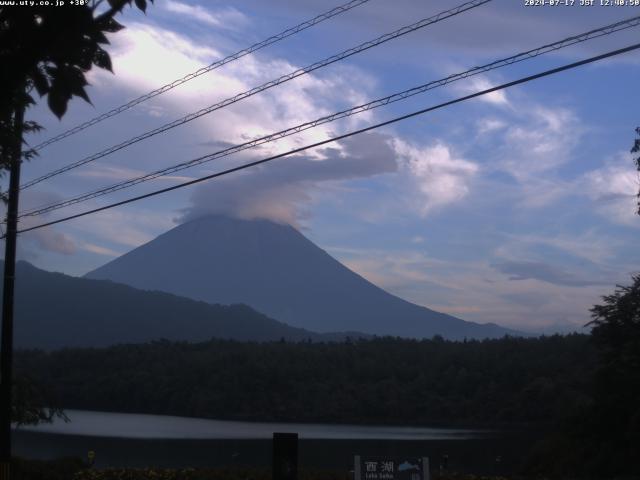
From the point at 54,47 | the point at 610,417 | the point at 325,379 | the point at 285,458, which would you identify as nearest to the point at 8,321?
the point at 285,458

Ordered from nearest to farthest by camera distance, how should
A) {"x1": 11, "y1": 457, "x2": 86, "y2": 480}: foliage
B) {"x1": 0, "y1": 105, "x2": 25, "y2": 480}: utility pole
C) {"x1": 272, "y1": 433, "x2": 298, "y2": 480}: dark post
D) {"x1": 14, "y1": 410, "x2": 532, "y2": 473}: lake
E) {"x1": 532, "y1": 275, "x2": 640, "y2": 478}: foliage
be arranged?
{"x1": 272, "y1": 433, "x2": 298, "y2": 480}: dark post → {"x1": 0, "y1": 105, "x2": 25, "y2": 480}: utility pole → {"x1": 11, "y1": 457, "x2": 86, "y2": 480}: foliage → {"x1": 532, "y1": 275, "x2": 640, "y2": 478}: foliage → {"x1": 14, "y1": 410, "x2": 532, "y2": 473}: lake

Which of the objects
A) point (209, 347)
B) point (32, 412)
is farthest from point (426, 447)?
point (209, 347)

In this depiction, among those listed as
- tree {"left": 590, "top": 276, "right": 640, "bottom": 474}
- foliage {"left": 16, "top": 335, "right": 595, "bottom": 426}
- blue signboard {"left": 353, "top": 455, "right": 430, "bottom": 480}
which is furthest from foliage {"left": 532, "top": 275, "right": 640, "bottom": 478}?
foliage {"left": 16, "top": 335, "right": 595, "bottom": 426}

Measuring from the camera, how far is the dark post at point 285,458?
37.8 feet

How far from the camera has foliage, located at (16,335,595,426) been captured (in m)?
85.1

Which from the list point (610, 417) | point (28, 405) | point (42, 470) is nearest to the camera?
point (28, 405)

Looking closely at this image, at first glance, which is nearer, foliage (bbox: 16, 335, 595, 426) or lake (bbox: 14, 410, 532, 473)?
lake (bbox: 14, 410, 532, 473)

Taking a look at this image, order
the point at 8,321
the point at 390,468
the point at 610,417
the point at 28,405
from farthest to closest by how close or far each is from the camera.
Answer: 1. the point at 610,417
2. the point at 28,405
3. the point at 8,321
4. the point at 390,468

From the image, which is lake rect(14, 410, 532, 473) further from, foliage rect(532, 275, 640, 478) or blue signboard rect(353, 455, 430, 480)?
blue signboard rect(353, 455, 430, 480)

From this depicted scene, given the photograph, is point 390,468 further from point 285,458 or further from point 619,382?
point 619,382

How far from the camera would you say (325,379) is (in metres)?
101

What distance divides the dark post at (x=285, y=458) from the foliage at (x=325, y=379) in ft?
230

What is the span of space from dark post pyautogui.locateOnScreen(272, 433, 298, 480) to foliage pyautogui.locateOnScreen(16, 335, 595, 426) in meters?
70.0

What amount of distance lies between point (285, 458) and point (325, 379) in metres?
90.6
